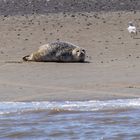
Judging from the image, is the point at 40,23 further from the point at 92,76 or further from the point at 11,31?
the point at 92,76

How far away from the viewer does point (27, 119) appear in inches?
447

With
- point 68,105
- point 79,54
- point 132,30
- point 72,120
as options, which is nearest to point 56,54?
point 79,54

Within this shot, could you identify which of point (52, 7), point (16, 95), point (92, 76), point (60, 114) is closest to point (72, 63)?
point (92, 76)

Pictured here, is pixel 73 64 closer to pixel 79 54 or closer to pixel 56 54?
pixel 79 54

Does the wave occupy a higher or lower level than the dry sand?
lower

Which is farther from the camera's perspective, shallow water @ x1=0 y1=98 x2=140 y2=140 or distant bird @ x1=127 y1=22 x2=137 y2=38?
distant bird @ x1=127 y1=22 x2=137 y2=38

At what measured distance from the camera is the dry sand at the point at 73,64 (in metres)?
13.4

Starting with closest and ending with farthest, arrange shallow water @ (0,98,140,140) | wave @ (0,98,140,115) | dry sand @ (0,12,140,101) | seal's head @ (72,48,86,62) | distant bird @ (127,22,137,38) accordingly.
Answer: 1. shallow water @ (0,98,140,140)
2. wave @ (0,98,140,115)
3. dry sand @ (0,12,140,101)
4. seal's head @ (72,48,86,62)
5. distant bird @ (127,22,137,38)

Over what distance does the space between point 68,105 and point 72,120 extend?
1.02 metres

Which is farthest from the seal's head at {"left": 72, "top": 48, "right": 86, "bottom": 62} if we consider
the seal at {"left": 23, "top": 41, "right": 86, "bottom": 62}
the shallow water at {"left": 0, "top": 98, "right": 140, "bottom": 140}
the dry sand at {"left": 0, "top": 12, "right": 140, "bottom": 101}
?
the shallow water at {"left": 0, "top": 98, "right": 140, "bottom": 140}

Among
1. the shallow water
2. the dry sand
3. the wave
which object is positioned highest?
the dry sand

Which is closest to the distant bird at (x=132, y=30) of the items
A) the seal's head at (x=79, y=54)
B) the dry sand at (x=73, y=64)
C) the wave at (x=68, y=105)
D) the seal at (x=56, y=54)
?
the dry sand at (x=73, y=64)

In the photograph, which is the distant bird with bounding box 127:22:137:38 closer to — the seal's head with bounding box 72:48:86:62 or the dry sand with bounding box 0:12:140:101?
the dry sand with bounding box 0:12:140:101

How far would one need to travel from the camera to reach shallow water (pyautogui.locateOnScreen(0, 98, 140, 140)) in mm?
10305
